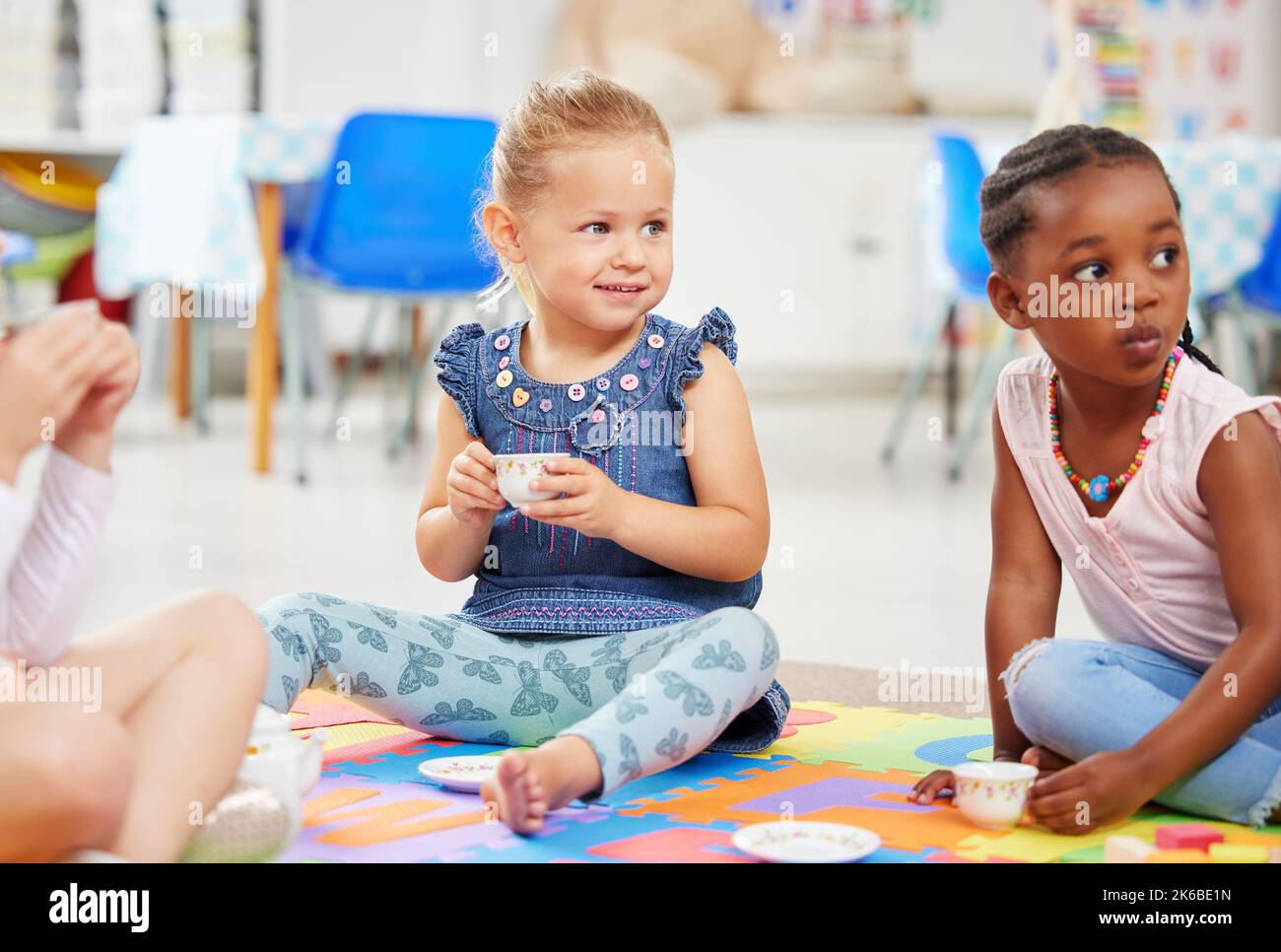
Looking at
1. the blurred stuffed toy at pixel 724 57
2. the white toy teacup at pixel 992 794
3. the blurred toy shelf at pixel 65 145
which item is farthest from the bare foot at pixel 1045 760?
the blurred stuffed toy at pixel 724 57

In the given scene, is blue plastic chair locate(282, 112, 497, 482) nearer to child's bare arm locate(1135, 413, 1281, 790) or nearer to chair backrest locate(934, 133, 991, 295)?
chair backrest locate(934, 133, 991, 295)

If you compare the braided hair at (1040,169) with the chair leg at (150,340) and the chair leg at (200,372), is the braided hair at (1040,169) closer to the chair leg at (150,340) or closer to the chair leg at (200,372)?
the chair leg at (200,372)

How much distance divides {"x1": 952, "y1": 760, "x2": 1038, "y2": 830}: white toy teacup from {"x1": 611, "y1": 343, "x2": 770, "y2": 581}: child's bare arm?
31cm

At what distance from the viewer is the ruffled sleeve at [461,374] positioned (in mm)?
1573

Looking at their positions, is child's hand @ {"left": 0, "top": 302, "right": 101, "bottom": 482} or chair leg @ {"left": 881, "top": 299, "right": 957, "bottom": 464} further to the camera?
chair leg @ {"left": 881, "top": 299, "right": 957, "bottom": 464}

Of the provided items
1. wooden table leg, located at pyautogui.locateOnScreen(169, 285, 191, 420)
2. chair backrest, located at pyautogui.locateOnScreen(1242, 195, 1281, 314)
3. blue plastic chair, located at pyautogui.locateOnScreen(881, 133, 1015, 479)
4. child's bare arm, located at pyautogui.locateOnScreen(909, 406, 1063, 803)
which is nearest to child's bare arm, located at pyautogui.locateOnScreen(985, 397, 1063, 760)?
child's bare arm, located at pyautogui.locateOnScreen(909, 406, 1063, 803)

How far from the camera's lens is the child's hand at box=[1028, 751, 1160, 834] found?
1.19 m

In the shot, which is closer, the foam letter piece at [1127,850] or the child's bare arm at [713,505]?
the foam letter piece at [1127,850]

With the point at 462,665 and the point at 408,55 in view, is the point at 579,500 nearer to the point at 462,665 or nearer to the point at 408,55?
the point at 462,665

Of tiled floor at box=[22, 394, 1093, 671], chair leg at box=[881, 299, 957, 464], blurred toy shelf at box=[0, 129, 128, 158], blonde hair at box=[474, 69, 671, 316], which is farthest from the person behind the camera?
blurred toy shelf at box=[0, 129, 128, 158]

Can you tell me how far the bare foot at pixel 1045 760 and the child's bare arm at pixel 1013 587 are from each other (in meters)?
0.05

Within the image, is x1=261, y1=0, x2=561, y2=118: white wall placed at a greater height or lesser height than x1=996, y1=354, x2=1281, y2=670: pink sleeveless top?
greater

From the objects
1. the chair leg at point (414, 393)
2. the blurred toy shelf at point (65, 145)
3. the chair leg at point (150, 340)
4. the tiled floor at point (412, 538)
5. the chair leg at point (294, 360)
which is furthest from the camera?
the chair leg at point (150, 340)
